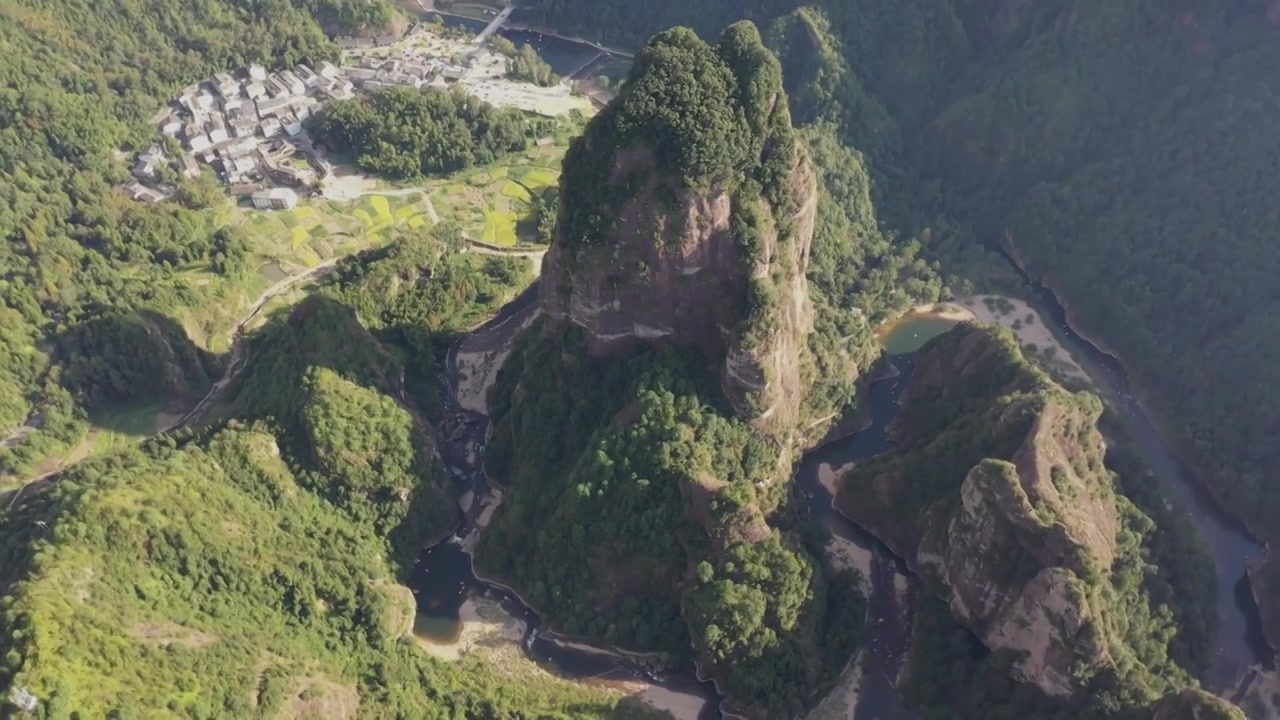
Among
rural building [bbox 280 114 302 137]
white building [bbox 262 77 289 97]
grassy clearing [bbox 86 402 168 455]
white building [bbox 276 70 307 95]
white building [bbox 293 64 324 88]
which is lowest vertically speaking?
grassy clearing [bbox 86 402 168 455]

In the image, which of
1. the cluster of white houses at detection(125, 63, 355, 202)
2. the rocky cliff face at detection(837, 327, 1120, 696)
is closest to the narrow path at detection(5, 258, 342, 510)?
the cluster of white houses at detection(125, 63, 355, 202)

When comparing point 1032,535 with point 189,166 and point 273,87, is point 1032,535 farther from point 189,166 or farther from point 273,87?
point 273,87

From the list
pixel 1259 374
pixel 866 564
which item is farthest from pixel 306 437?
pixel 1259 374

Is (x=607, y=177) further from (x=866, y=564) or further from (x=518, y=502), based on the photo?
(x=866, y=564)

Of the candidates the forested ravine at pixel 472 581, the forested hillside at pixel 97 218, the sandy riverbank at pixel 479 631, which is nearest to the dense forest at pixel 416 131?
the forested hillside at pixel 97 218

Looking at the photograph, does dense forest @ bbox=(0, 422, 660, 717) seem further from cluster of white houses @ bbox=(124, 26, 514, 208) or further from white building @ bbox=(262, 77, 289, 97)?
white building @ bbox=(262, 77, 289, 97)

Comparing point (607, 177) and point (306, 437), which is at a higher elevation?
point (607, 177)
